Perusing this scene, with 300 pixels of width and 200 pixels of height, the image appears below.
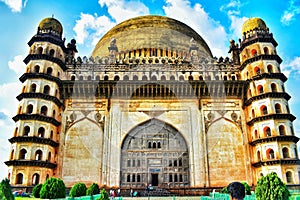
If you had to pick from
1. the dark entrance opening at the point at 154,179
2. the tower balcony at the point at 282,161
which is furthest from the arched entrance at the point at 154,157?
the tower balcony at the point at 282,161

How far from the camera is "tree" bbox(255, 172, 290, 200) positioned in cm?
907

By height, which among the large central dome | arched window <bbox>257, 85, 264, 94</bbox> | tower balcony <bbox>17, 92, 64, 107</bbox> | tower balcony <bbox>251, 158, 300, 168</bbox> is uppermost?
the large central dome

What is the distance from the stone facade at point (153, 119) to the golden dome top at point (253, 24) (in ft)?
0.36

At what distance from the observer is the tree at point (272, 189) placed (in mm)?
9070

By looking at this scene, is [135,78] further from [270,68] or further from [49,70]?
[270,68]

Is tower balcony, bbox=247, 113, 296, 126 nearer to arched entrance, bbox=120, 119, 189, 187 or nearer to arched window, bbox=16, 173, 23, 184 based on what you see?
arched entrance, bbox=120, 119, 189, 187

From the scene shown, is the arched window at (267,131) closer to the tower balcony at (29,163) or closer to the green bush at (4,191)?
the tower balcony at (29,163)

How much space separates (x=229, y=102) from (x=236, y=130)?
2.35 metres

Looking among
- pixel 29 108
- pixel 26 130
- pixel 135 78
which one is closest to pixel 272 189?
pixel 135 78

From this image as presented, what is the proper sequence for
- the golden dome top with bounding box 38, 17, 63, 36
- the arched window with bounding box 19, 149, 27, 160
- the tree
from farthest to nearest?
the golden dome top with bounding box 38, 17, 63, 36 → the arched window with bounding box 19, 149, 27, 160 → the tree

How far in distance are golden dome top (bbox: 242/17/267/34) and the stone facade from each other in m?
0.11

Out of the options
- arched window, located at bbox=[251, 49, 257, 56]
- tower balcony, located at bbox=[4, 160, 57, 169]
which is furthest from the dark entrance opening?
arched window, located at bbox=[251, 49, 257, 56]

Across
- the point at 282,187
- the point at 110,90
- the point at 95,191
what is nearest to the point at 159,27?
the point at 110,90

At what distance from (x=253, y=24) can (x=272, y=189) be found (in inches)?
709
